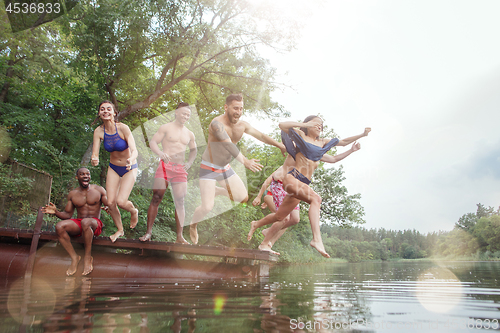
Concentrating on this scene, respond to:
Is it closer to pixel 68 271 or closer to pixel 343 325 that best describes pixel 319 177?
pixel 68 271

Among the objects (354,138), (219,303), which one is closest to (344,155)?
(354,138)

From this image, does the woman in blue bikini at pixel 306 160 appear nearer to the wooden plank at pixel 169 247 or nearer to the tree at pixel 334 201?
the wooden plank at pixel 169 247

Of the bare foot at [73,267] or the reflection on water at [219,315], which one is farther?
the bare foot at [73,267]

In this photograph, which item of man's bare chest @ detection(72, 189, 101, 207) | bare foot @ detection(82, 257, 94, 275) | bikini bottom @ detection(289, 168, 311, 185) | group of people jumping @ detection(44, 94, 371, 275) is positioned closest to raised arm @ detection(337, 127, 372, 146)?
group of people jumping @ detection(44, 94, 371, 275)

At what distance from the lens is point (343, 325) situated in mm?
2223

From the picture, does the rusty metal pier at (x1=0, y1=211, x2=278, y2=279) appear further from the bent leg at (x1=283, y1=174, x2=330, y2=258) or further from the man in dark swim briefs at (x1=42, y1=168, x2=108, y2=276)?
the bent leg at (x1=283, y1=174, x2=330, y2=258)

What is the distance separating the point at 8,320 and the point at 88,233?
3443 millimetres

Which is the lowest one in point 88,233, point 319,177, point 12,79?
point 88,233

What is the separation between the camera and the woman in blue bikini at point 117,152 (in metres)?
5.33

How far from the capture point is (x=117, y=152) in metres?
5.52

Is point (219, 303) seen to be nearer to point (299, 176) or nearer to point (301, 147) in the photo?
point (299, 176)

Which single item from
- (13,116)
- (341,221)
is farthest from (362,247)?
(13,116)

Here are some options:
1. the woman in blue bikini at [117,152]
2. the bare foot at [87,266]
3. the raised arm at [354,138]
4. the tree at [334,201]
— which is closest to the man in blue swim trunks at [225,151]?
the raised arm at [354,138]

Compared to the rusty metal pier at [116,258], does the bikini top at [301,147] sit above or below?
above
